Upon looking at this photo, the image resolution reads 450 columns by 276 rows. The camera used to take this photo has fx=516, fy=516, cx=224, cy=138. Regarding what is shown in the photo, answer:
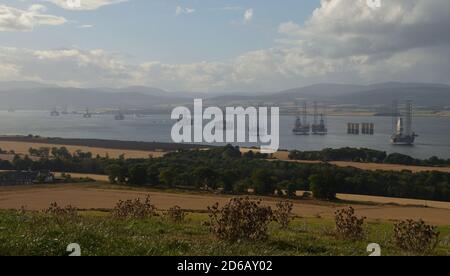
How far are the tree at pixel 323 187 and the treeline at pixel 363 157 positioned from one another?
26072 mm

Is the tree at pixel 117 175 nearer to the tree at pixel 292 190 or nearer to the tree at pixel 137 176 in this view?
the tree at pixel 137 176

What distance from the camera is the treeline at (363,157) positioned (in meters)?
67.2

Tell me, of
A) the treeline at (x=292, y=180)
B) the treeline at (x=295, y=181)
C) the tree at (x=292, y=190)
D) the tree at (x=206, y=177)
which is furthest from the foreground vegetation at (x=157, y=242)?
the tree at (x=206, y=177)

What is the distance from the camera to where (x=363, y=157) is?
6900 cm

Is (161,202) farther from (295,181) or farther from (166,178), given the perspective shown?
(295,181)

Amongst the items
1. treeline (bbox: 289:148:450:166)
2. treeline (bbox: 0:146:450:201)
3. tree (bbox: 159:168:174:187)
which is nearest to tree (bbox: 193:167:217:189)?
treeline (bbox: 0:146:450:201)

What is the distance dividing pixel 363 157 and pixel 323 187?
101ft

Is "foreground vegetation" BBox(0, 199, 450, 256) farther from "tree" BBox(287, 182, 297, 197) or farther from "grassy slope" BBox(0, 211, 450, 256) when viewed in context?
"tree" BBox(287, 182, 297, 197)

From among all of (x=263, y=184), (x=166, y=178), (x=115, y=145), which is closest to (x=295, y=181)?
(x=263, y=184)

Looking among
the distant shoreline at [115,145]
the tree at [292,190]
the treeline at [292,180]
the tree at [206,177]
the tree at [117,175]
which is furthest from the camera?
the distant shoreline at [115,145]

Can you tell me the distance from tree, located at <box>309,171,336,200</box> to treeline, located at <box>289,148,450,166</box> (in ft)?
85.5

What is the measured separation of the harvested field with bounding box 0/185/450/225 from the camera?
97.8ft

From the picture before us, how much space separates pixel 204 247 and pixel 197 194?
3170 centimetres
